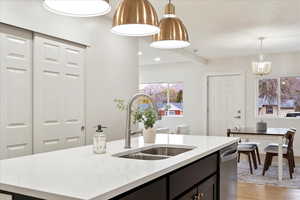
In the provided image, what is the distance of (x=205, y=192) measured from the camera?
6.55 ft

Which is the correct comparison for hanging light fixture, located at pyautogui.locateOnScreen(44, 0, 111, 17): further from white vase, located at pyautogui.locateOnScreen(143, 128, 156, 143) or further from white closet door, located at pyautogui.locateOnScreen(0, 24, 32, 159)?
white closet door, located at pyautogui.locateOnScreen(0, 24, 32, 159)

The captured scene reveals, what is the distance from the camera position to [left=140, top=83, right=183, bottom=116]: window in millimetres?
8602

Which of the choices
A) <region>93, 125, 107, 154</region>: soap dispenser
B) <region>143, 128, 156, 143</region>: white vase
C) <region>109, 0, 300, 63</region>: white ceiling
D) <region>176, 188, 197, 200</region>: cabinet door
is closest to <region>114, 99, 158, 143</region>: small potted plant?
<region>143, 128, 156, 143</region>: white vase

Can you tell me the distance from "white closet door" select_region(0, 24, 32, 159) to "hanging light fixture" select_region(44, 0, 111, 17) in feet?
5.09

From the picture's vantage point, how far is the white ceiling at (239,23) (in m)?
3.67

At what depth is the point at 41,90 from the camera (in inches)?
130

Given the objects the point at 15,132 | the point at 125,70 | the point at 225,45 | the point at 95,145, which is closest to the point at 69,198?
the point at 95,145

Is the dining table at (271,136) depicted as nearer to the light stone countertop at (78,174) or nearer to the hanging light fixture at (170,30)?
the hanging light fixture at (170,30)

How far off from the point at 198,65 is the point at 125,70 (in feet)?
12.7

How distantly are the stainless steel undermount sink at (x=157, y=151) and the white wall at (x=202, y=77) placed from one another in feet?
18.3

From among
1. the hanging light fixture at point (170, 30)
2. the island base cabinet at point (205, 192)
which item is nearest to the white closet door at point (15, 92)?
the hanging light fixture at point (170, 30)

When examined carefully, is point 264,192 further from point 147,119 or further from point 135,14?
point 135,14

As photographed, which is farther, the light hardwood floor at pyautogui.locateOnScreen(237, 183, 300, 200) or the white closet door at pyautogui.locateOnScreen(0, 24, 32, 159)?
the light hardwood floor at pyautogui.locateOnScreen(237, 183, 300, 200)

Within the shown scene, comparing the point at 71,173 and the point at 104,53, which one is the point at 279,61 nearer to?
the point at 104,53
